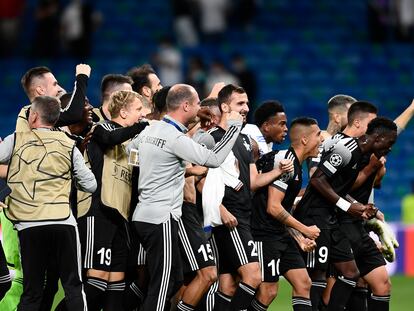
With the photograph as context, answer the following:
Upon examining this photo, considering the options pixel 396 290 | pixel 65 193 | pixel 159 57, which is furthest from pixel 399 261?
pixel 65 193

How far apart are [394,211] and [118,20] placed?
6.63 meters

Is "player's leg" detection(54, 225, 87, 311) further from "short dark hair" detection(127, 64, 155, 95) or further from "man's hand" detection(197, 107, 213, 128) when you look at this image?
"short dark hair" detection(127, 64, 155, 95)

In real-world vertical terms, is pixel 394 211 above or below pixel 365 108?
below

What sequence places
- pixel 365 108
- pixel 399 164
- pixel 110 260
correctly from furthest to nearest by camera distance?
1. pixel 399 164
2. pixel 365 108
3. pixel 110 260

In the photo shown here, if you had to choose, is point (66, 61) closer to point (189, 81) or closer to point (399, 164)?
point (189, 81)

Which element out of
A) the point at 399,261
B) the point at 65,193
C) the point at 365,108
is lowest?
the point at 399,261

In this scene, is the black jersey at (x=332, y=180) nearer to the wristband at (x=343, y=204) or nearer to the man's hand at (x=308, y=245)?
the wristband at (x=343, y=204)

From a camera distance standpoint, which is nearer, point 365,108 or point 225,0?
point 365,108

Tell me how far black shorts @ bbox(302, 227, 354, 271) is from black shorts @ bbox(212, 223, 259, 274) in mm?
674

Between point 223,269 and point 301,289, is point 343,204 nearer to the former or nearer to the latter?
point 301,289

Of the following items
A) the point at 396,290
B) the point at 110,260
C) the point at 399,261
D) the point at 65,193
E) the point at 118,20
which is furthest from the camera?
the point at 118,20

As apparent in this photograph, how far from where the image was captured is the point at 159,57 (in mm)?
19859

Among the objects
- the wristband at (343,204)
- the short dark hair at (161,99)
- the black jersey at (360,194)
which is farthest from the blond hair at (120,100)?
the black jersey at (360,194)

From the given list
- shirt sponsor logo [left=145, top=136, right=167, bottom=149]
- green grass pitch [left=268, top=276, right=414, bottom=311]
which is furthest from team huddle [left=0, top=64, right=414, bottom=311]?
green grass pitch [left=268, top=276, right=414, bottom=311]
